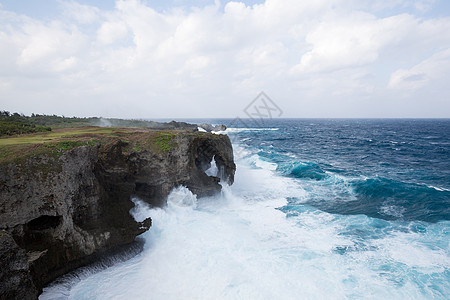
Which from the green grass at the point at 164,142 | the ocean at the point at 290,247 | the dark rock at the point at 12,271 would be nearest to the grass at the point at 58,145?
the green grass at the point at 164,142

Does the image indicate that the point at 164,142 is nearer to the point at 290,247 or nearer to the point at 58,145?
the point at 58,145

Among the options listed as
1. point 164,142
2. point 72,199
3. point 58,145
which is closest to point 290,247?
point 164,142

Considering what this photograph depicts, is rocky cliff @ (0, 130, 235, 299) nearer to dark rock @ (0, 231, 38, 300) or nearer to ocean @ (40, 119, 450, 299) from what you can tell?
dark rock @ (0, 231, 38, 300)

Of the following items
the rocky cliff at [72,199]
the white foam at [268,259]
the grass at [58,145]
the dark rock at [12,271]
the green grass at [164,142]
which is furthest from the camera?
the green grass at [164,142]

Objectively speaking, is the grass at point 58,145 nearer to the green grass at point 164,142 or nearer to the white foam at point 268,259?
the green grass at point 164,142

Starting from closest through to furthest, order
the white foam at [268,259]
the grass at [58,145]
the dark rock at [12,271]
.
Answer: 1. the dark rock at [12,271]
2. the white foam at [268,259]
3. the grass at [58,145]

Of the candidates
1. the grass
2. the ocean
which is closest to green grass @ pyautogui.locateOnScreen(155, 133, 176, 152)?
the grass
